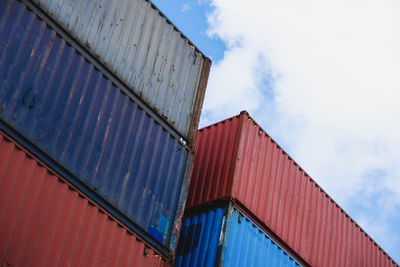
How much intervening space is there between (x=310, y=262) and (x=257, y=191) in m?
3.07

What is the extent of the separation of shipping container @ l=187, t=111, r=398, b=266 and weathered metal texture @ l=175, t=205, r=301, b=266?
466 mm

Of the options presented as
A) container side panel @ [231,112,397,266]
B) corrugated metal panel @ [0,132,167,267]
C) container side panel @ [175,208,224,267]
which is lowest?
corrugated metal panel @ [0,132,167,267]

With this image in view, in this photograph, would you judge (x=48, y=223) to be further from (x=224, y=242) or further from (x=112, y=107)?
(x=224, y=242)

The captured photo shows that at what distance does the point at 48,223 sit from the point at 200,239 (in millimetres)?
5822

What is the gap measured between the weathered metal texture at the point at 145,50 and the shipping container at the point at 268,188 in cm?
195

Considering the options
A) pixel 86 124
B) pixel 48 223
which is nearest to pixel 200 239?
pixel 86 124

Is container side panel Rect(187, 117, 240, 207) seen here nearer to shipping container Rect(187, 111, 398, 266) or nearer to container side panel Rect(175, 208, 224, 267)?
Answer: shipping container Rect(187, 111, 398, 266)

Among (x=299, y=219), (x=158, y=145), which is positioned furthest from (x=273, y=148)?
(x=158, y=145)

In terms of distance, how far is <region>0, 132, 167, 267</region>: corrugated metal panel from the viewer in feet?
34.1

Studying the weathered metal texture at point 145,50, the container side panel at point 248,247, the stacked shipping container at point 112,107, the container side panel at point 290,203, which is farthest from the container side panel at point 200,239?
the weathered metal texture at point 145,50

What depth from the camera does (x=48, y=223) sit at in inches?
433

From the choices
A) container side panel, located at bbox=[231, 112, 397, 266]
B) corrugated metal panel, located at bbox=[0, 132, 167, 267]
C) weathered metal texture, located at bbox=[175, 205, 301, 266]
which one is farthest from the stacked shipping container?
container side panel, located at bbox=[231, 112, 397, 266]

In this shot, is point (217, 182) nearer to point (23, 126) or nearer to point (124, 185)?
point (124, 185)

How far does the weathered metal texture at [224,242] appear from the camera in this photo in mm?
15184
